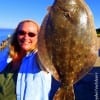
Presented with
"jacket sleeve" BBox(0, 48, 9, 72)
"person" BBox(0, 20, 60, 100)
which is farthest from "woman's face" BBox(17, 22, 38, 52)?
"jacket sleeve" BBox(0, 48, 9, 72)

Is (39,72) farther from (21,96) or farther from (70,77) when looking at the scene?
(70,77)

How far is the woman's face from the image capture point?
3.19 meters

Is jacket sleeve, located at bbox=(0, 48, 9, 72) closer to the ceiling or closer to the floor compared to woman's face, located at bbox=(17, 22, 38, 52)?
closer to the floor

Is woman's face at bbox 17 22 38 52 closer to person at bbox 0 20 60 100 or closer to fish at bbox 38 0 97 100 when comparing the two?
person at bbox 0 20 60 100

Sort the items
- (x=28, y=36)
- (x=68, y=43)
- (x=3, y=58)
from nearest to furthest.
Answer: (x=68, y=43) < (x=28, y=36) < (x=3, y=58)

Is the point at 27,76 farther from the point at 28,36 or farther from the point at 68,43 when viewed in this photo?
the point at 68,43

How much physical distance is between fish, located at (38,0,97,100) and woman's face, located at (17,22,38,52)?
580 millimetres

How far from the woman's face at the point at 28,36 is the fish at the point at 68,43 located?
0.58 meters

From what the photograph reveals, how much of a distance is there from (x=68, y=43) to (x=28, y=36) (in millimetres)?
699

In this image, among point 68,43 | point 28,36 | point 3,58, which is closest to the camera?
point 68,43

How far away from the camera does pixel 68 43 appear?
254 cm

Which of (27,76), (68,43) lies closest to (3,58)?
(27,76)

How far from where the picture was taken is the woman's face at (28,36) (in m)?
3.19

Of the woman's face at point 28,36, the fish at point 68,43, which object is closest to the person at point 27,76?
the woman's face at point 28,36
